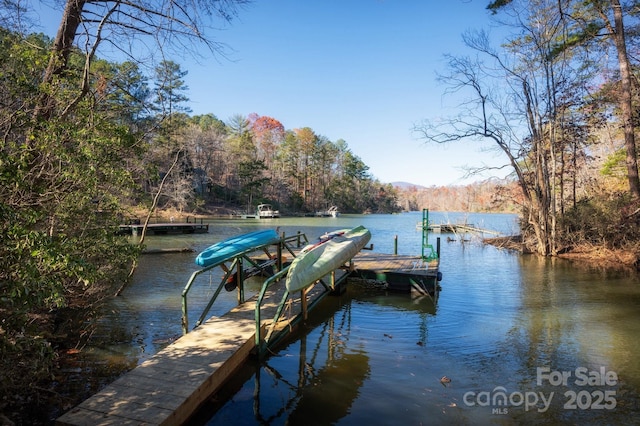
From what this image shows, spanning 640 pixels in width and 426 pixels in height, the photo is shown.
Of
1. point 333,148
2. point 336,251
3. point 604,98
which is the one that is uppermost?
point 333,148

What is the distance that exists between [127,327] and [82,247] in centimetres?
304

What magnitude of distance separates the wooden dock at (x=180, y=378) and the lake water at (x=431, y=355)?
505 mm

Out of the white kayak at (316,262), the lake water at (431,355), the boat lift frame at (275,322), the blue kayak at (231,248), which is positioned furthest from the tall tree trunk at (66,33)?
the lake water at (431,355)

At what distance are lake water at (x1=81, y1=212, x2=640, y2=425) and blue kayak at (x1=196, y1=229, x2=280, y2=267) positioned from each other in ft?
5.47

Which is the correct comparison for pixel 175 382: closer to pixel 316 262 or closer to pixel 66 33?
pixel 316 262

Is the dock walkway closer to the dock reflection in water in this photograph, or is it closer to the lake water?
the dock reflection in water

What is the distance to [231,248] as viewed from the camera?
7.76 metres

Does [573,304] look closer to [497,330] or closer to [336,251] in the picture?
[497,330]

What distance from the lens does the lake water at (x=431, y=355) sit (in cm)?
488

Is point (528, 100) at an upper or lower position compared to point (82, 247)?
upper

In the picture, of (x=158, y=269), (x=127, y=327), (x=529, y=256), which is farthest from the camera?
(x=529, y=256)

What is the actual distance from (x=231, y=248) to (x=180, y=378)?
3.48 m

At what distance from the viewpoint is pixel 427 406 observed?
495 centimetres

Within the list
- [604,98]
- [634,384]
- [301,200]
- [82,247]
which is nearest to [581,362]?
[634,384]
